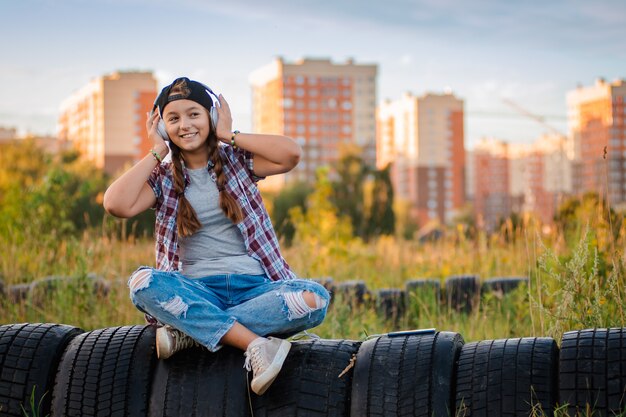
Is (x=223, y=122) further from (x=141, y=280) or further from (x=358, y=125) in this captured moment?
(x=358, y=125)

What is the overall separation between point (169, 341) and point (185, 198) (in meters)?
0.64

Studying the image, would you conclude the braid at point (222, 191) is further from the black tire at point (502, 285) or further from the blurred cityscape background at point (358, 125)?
the blurred cityscape background at point (358, 125)

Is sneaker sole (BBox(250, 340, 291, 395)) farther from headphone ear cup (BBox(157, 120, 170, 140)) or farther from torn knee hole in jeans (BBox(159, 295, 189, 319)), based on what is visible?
headphone ear cup (BBox(157, 120, 170, 140))

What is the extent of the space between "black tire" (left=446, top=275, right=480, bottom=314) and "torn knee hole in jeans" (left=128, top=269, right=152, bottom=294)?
332 cm

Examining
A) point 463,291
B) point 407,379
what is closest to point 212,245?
point 407,379

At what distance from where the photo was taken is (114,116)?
342 feet

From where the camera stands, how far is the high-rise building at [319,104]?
110 meters

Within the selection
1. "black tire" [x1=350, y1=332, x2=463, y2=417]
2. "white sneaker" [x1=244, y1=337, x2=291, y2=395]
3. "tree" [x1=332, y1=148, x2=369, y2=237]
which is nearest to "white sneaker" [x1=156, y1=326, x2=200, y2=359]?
"white sneaker" [x1=244, y1=337, x2=291, y2=395]

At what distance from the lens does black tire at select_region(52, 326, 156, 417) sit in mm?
3609

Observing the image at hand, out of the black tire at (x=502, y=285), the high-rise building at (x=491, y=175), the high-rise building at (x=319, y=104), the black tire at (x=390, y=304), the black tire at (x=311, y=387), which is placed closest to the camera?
the black tire at (x=311, y=387)

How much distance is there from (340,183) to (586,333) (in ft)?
165

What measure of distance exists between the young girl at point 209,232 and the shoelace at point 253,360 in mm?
101

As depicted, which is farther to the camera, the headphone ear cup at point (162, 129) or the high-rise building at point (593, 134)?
the high-rise building at point (593, 134)

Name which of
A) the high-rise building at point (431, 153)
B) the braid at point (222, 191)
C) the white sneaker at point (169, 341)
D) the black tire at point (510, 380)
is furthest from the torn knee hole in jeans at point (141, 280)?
the high-rise building at point (431, 153)
